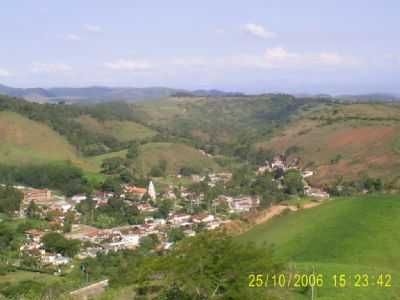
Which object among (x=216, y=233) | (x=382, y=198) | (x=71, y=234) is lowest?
(x=71, y=234)

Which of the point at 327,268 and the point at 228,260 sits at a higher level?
the point at 228,260

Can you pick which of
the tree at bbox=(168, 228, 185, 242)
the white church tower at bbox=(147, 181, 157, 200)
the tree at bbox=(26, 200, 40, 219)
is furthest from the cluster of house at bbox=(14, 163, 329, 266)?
the tree at bbox=(26, 200, 40, 219)

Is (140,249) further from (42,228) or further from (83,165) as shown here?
(83,165)

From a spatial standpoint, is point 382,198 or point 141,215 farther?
point 141,215

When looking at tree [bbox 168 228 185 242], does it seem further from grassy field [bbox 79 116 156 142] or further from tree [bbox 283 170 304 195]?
grassy field [bbox 79 116 156 142]

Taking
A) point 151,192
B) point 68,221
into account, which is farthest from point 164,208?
point 68,221

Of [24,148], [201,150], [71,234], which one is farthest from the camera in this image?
[201,150]

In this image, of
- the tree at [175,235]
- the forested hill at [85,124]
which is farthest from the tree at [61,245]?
the forested hill at [85,124]

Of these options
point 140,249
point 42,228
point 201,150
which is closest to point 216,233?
point 140,249
